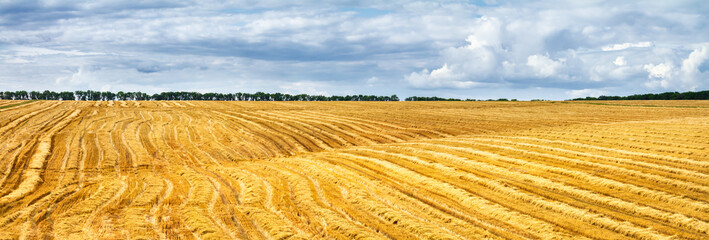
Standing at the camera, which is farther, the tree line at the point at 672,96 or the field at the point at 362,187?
the tree line at the point at 672,96

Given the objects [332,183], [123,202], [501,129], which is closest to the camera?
[123,202]

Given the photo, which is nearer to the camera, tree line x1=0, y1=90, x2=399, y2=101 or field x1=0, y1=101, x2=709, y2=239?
field x1=0, y1=101, x2=709, y2=239

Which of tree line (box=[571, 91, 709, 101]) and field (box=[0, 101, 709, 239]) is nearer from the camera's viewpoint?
field (box=[0, 101, 709, 239])

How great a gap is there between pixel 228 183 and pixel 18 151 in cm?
1187

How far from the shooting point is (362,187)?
48.1 ft

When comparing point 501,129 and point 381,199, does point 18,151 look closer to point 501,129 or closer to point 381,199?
point 381,199

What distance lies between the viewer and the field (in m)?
10.5

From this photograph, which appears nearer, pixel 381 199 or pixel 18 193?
pixel 381 199

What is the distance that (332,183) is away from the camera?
15.3m

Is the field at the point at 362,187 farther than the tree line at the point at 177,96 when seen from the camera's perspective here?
No

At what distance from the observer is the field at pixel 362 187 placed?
10.5m

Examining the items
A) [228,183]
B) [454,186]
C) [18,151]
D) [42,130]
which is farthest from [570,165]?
[42,130]

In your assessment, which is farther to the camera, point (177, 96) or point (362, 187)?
point (177, 96)

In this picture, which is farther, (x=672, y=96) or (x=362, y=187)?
(x=672, y=96)
